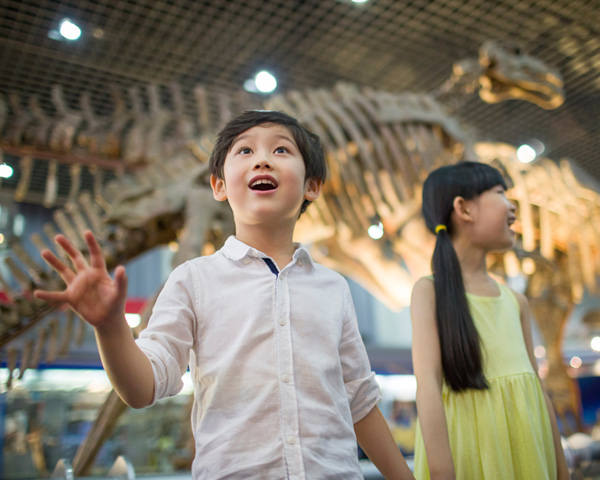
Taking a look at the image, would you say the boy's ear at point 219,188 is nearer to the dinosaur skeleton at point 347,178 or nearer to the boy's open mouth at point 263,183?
the boy's open mouth at point 263,183

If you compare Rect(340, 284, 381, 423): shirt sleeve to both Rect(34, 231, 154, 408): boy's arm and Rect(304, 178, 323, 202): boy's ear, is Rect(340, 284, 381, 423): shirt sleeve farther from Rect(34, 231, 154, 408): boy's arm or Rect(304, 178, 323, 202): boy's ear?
Rect(34, 231, 154, 408): boy's arm

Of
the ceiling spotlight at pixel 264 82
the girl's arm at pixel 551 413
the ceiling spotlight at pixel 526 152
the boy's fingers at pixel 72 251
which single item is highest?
the ceiling spotlight at pixel 264 82

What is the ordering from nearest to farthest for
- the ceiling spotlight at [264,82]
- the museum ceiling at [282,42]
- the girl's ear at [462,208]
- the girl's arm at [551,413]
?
the girl's arm at [551,413], the girl's ear at [462,208], the museum ceiling at [282,42], the ceiling spotlight at [264,82]

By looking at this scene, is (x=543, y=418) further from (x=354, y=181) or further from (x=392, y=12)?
(x=392, y=12)

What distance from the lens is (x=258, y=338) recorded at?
740 millimetres

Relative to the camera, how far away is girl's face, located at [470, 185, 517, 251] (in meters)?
1.12

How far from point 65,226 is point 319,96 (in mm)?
1445

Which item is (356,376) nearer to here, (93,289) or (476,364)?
(476,364)

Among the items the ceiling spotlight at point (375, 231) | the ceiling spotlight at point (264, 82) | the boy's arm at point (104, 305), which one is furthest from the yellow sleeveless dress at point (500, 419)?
the ceiling spotlight at point (264, 82)

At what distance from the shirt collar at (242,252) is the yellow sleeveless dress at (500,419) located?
16.4 inches

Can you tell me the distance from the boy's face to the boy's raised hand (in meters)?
0.25

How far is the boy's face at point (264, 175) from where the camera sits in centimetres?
80

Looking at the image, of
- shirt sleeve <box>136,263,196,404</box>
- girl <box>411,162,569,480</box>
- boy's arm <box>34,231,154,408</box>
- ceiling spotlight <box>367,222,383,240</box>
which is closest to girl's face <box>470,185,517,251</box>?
girl <box>411,162,569,480</box>

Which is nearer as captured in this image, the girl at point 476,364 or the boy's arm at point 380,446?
the boy's arm at point 380,446
